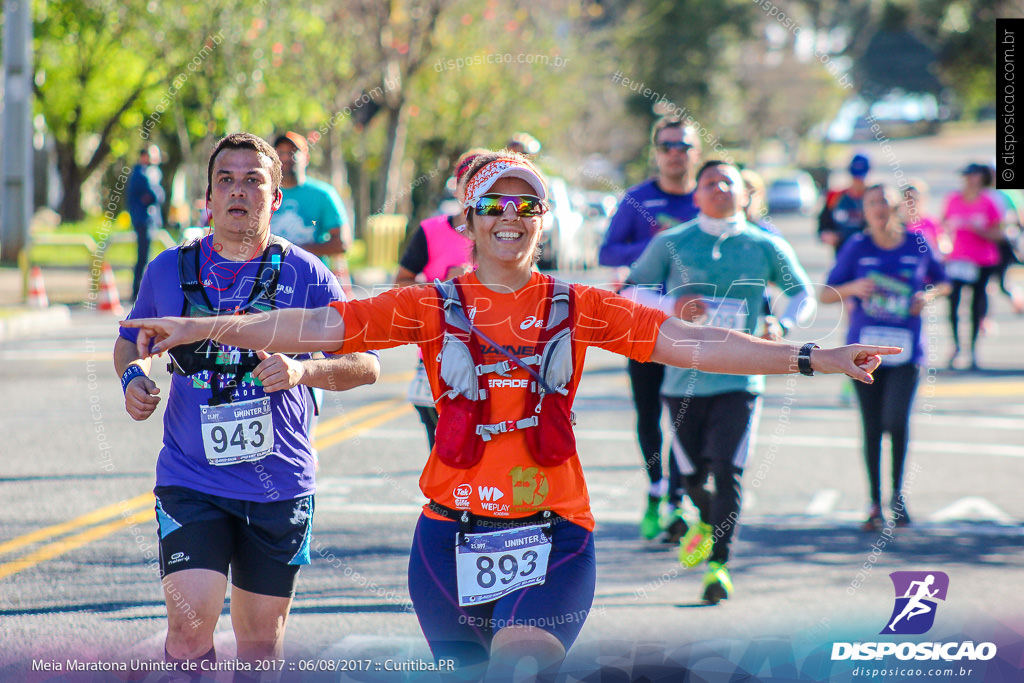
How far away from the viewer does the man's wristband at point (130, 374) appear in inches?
149

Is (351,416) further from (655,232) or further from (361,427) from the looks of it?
(655,232)

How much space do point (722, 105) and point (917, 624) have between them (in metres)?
53.7

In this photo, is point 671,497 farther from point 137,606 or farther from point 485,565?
point 485,565

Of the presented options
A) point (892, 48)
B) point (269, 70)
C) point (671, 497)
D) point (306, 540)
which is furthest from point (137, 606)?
point (892, 48)

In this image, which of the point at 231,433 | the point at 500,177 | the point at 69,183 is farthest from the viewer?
the point at 69,183

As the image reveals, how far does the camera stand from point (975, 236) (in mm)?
13656

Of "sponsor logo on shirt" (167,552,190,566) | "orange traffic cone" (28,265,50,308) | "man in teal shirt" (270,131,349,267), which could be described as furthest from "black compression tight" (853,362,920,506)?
"orange traffic cone" (28,265,50,308)

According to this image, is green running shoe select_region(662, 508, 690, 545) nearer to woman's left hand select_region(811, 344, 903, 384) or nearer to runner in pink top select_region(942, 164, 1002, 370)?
woman's left hand select_region(811, 344, 903, 384)

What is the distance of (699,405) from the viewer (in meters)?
6.20

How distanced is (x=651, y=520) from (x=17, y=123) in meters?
14.5

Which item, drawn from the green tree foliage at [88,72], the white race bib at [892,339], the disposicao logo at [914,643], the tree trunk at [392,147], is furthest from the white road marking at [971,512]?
the green tree foliage at [88,72]

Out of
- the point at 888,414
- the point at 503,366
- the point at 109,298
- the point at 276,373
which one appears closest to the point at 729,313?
the point at 888,414

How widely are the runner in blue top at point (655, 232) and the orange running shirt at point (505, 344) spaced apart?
3.48 meters

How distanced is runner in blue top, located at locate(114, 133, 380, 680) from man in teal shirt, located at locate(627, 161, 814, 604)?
2.42 m
